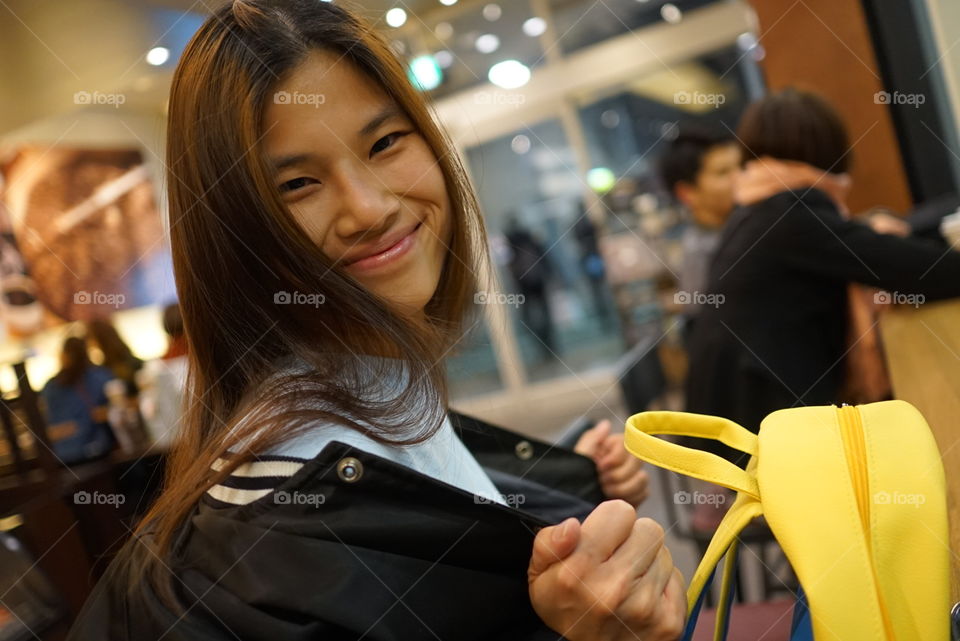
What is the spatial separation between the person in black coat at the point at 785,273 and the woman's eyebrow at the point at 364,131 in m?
1.18

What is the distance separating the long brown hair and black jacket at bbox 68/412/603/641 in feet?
0.20

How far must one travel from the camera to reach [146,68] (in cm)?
535

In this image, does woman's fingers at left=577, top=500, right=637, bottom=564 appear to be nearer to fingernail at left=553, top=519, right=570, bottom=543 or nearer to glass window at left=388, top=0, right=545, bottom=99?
fingernail at left=553, top=519, right=570, bottom=543

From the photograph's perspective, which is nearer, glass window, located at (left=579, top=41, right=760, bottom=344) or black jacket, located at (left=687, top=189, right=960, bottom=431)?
black jacket, located at (left=687, top=189, right=960, bottom=431)

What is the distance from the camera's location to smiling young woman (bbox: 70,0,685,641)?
2.26 feet

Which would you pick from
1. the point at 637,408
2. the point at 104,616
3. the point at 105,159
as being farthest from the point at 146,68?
the point at 104,616

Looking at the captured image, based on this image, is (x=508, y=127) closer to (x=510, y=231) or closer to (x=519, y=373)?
(x=510, y=231)

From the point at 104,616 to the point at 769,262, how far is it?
1603mm

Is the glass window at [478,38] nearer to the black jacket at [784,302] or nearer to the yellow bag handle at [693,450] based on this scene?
the black jacket at [784,302]

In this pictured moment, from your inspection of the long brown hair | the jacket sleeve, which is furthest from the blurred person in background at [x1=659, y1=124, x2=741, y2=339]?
the long brown hair

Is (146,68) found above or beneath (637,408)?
above

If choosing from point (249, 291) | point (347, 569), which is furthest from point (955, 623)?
point (249, 291)

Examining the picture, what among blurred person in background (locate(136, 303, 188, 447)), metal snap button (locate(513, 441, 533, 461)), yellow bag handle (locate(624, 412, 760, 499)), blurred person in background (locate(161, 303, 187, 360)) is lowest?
metal snap button (locate(513, 441, 533, 461))

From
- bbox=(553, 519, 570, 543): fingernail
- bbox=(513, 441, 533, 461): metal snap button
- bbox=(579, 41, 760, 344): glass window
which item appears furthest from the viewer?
bbox=(579, 41, 760, 344): glass window
